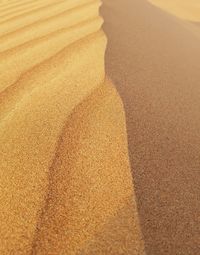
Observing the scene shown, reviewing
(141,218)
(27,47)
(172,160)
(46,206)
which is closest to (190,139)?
(172,160)

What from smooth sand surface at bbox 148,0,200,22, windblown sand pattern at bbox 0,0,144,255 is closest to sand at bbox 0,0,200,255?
windblown sand pattern at bbox 0,0,144,255

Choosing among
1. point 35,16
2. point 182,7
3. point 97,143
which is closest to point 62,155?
point 97,143

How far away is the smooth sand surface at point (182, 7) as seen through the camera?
201 inches

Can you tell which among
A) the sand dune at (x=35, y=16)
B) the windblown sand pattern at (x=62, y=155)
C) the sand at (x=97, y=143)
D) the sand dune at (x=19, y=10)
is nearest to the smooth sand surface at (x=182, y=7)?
the sand dune at (x=35, y=16)

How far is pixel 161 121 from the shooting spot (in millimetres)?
1609

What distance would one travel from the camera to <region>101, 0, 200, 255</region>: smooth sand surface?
42.7 inches


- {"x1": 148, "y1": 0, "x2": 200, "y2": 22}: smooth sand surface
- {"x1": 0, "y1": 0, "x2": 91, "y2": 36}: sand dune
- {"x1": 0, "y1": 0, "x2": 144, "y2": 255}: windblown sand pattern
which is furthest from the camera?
{"x1": 148, "y1": 0, "x2": 200, "y2": 22}: smooth sand surface

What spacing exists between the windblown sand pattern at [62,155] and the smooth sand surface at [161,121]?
0.05 m

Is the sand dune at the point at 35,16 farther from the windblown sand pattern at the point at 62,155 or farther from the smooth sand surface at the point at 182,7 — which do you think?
the smooth sand surface at the point at 182,7

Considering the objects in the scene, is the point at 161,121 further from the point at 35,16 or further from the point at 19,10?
the point at 19,10

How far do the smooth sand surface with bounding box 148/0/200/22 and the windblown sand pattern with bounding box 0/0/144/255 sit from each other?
122 inches

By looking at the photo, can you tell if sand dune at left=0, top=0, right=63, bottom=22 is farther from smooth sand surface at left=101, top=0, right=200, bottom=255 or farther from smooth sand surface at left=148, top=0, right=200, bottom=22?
smooth sand surface at left=148, top=0, right=200, bottom=22

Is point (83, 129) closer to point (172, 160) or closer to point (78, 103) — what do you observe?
point (78, 103)

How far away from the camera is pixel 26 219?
41.4 inches
